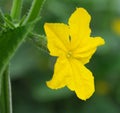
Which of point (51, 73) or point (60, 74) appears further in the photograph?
point (51, 73)

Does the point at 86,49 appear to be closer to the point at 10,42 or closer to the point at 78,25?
the point at 78,25

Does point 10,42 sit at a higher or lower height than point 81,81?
higher

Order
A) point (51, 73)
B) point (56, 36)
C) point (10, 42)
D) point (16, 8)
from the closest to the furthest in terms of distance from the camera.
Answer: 1. point (10, 42)
2. point (56, 36)
3. point (16, 8)
4. point (51, 73)

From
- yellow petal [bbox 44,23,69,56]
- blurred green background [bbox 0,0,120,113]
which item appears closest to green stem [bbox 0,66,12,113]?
yellow petal [bbox 44,23,69,56]

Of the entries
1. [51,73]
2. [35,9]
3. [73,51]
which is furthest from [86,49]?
[51,73]

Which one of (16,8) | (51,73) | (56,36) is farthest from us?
(51,73)

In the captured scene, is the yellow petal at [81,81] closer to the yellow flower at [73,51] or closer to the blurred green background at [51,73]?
the yellow flower at [73,51]

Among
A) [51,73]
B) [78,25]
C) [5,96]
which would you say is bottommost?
[51,73]

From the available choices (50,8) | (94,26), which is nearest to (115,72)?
(94,26)
